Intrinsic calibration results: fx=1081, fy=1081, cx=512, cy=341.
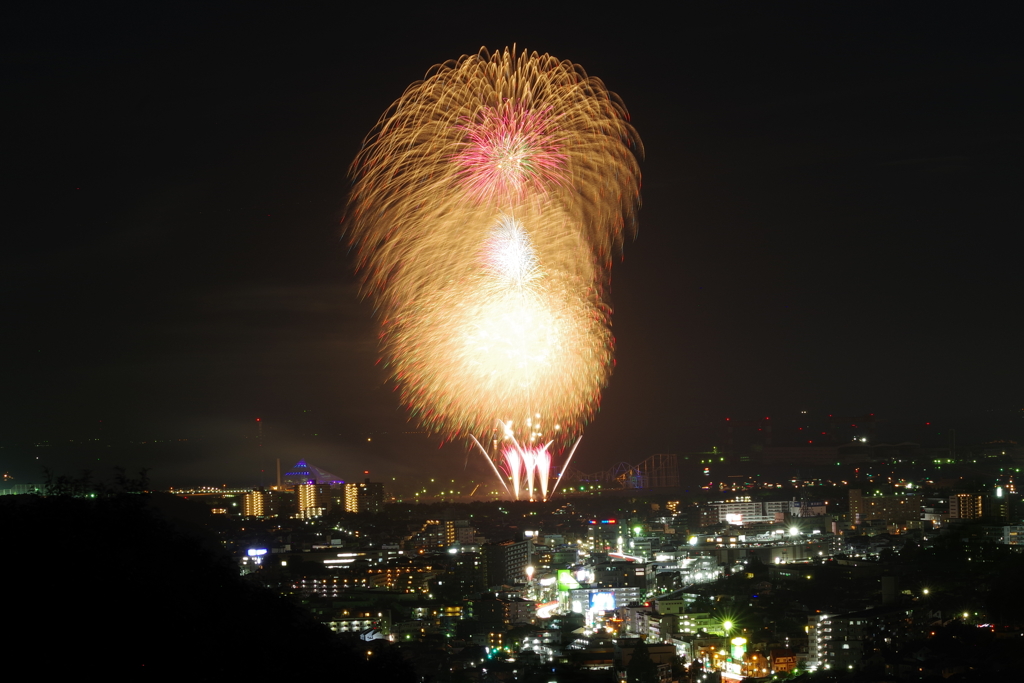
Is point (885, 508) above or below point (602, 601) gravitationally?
above

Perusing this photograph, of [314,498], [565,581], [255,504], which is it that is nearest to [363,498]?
[314,498]

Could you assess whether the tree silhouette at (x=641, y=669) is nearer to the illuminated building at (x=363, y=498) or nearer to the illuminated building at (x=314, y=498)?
the illuminated building at (x=314, y=498)

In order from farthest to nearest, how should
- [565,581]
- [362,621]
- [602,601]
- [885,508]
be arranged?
[885,508] → [565,581] → [602,601] → [362,621]

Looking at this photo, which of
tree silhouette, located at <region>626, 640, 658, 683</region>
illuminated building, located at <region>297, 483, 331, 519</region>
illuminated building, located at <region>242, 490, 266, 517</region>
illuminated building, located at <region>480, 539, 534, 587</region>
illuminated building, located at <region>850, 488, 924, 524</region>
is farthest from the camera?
illuminated building, located at <region>297, 483, 331, 519</region>

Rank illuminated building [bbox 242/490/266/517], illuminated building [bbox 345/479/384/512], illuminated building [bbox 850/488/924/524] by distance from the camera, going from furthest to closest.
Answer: illuminated building [bbox 345/479/384/512] < illuminated building [bbox 242/490/266/517] < illuminated building [bbox 850/488/924/524]

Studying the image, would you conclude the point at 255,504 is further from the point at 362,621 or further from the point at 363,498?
the point at 362,621

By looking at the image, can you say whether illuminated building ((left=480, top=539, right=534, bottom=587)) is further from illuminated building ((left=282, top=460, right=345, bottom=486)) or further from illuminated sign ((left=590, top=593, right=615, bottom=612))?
illuminated building ((left=282, top=460, right=345, bottom=486))

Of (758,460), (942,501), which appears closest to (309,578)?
(942,501)

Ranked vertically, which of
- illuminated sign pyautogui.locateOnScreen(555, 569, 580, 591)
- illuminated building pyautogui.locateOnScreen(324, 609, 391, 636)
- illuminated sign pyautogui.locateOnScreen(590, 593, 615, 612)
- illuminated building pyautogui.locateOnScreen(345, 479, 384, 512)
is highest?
illuminated building pyautogui.locateOnScreen(345, 479, 384, 512)

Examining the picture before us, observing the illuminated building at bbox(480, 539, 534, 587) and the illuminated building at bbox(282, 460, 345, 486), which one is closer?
the illuminated building at bbox(480, 539, 534, 587)

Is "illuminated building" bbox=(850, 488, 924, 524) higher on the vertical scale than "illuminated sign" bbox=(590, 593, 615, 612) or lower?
higher

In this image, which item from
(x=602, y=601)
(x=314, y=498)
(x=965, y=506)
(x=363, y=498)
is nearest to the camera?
(x=602, y=601)

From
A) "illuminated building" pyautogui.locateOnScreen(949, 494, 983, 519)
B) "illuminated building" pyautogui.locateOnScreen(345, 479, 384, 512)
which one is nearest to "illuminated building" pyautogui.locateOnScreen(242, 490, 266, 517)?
"illuminated building" pyautogui.locateOnScreen(345, 479, 384, 512)

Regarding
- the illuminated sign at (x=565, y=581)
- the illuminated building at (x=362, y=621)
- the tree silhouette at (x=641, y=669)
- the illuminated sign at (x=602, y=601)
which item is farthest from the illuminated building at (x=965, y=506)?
the tree silhouette at (x=641, y=669)
